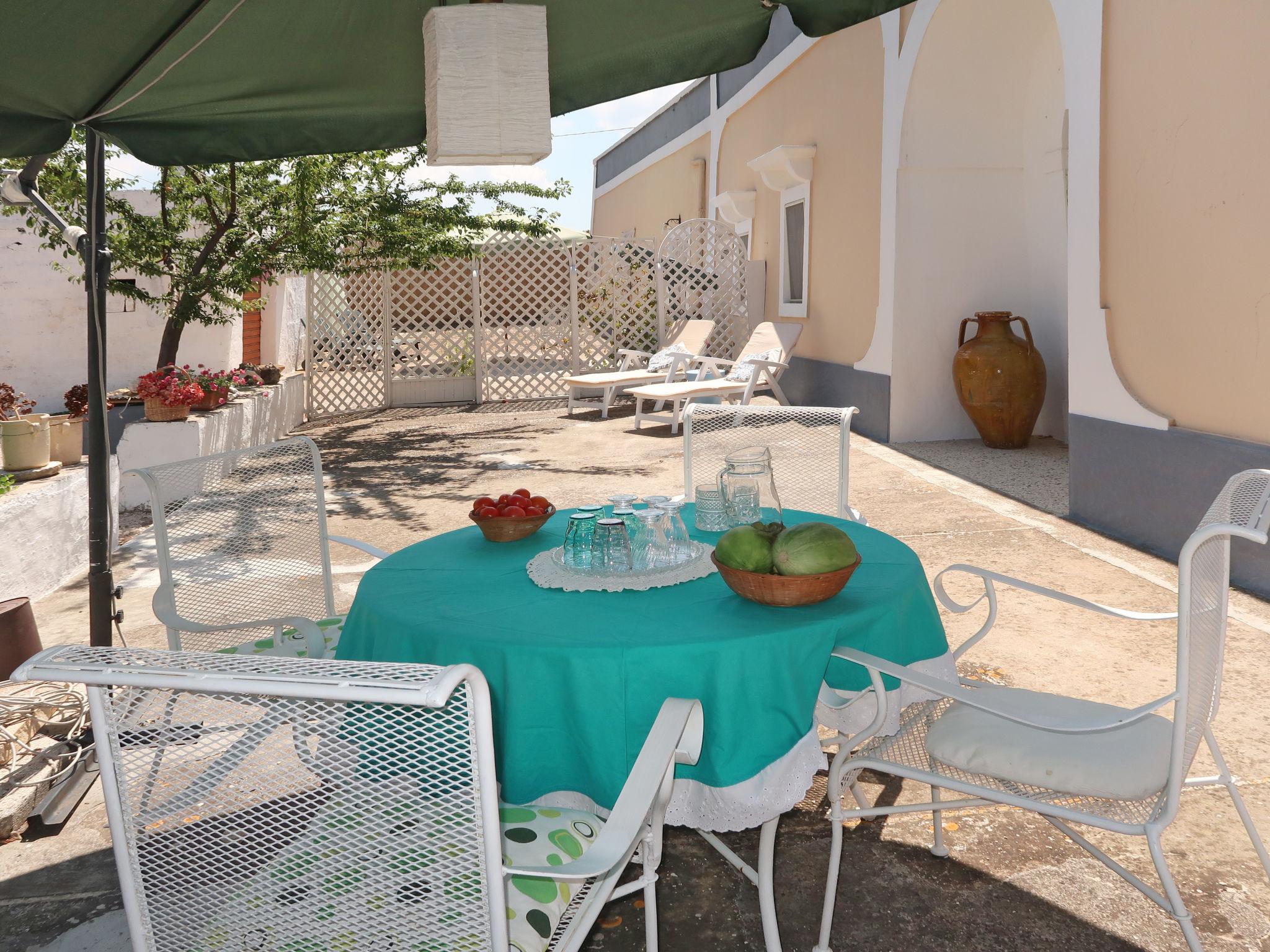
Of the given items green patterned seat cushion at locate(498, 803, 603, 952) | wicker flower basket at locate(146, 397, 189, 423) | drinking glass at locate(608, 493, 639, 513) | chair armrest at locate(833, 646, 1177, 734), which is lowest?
green patterned seat cushion at locate(498, 803, 603, 952)

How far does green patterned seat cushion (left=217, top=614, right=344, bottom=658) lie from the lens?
208 cm

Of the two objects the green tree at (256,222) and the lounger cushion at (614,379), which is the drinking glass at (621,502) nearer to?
the green tree at (256,222)

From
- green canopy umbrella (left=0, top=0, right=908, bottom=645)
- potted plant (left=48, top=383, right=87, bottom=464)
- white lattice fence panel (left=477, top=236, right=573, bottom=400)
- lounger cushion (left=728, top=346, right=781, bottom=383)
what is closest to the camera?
green canopy umbrella (left=0, top=0, right=908, bottom=645)

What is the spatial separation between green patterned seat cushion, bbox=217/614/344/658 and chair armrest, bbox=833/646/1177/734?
3.50ft

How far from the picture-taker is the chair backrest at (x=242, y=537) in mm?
2299

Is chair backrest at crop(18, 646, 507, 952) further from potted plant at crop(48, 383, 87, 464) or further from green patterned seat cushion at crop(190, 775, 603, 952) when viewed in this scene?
potted plant at crop(48, 383, 87, 464)

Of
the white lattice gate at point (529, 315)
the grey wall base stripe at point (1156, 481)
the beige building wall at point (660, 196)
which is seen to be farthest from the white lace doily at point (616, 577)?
the beige building wall at point (660, 196)

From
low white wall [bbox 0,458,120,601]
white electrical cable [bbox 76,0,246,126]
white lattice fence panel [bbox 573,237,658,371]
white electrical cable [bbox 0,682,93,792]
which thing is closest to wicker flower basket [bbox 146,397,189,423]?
low white wall [bbox 0,458,120,601]

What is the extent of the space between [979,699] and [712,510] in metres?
0.72

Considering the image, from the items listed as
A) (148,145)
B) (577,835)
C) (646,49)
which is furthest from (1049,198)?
(577,835)

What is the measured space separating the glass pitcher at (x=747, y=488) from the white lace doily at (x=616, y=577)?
0.22 meters

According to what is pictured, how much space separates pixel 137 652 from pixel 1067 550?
3924 millimetres

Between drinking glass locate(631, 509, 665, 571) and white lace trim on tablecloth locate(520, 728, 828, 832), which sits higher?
drinking glass locate(631, 509, 665, 571)

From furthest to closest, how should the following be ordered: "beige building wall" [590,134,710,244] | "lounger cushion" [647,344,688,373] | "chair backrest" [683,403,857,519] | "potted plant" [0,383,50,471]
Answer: "beige building wall" [590,134,710,244] < "lounger cushion" [647,344,688,373] < "potted plant" [0,383,50,471] < "chair backrest" [683,403,857,519]
